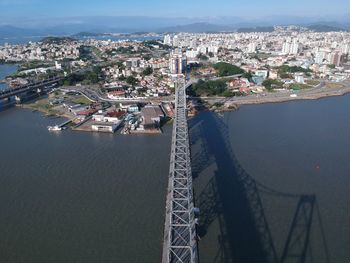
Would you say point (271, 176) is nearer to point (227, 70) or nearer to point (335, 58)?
point (227, 70)

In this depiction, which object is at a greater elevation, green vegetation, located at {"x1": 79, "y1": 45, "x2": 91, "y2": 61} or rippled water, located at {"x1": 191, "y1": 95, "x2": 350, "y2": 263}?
green vegetation, located at {"x1": 79, "y1": 45, "x2": 91, "y2": 61}

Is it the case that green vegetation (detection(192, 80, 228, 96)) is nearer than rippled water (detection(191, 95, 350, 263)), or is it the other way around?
rippled water (detection(191, 95, 350, 263))

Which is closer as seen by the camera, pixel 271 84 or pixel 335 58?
pixel 271 84

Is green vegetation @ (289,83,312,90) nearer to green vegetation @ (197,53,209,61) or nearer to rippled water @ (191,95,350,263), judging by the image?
rippled water @ (191,95,350,263)

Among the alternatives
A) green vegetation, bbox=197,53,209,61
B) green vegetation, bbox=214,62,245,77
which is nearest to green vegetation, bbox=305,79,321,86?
green vegetation, bbox=214,62,245,77

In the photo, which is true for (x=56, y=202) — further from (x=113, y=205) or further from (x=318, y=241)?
(x=318, y=241)

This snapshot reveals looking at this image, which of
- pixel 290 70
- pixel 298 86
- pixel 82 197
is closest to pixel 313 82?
pixel 298 86

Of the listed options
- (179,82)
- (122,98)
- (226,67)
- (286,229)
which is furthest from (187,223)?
(226,67)
